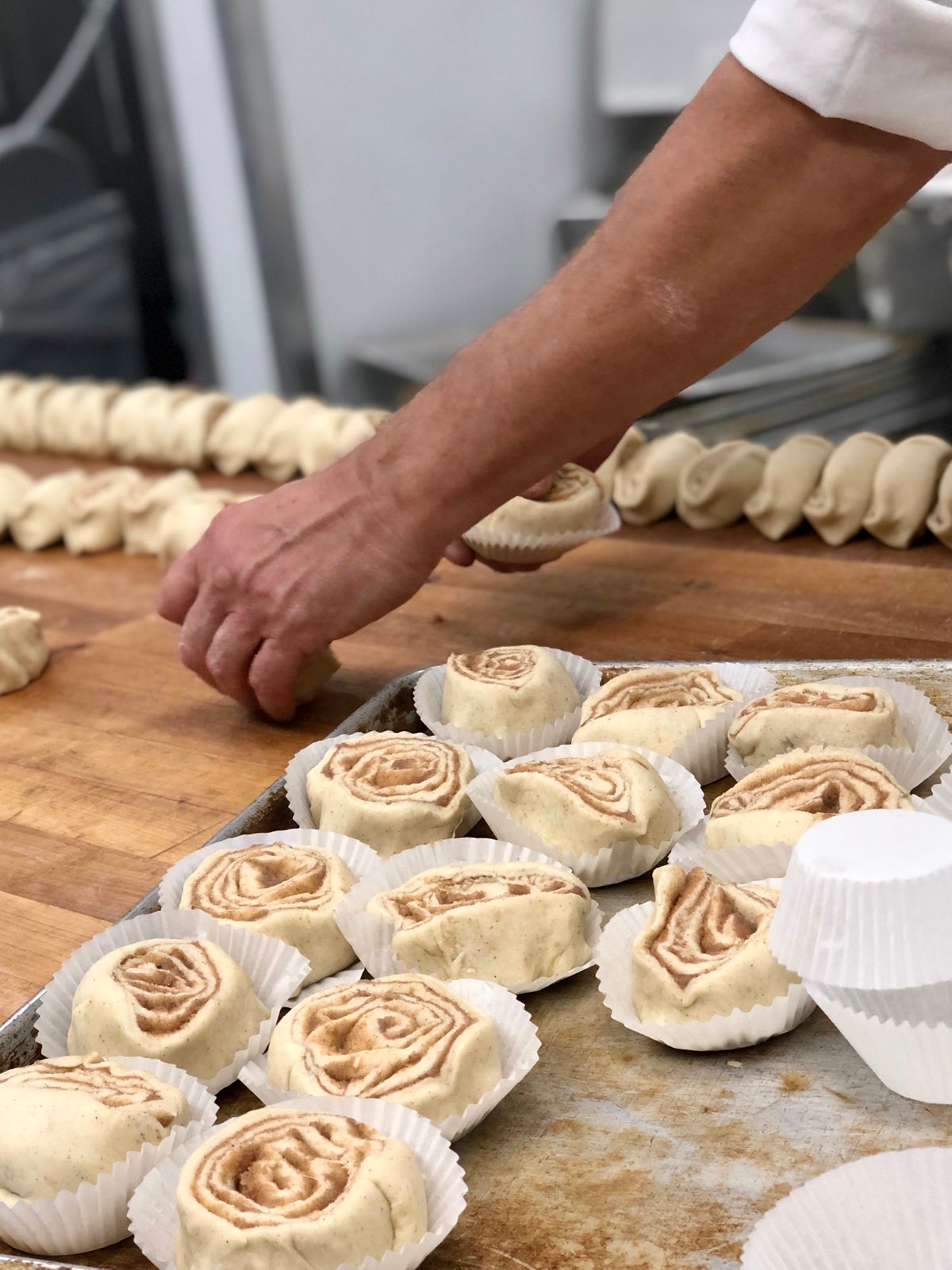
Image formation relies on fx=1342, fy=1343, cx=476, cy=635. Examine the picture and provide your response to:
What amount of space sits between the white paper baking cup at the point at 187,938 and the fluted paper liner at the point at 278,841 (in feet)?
0.29

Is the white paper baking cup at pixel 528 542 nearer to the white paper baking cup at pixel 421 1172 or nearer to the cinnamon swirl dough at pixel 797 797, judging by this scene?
the cinnamon swirl dough at pixel 797 797

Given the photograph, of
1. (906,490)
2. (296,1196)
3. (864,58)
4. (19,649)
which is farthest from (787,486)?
(296,1196)

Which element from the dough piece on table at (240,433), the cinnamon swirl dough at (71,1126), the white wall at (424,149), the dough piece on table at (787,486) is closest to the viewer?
the cinnamon swirl dough at (71,1126)

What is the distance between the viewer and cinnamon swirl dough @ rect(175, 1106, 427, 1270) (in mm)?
1186

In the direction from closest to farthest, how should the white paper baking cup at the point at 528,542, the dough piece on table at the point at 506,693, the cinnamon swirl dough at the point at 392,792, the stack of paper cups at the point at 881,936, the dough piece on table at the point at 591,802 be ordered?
1. the stack of paper cups at the point at 881,936
2. the dough piece on table at the point at 591,802
3. the cinnamon swirl dough at the point at 392,792
4. the dough piece on table at the point at 506,693
5. the white paper baking cup at the point at 528,542

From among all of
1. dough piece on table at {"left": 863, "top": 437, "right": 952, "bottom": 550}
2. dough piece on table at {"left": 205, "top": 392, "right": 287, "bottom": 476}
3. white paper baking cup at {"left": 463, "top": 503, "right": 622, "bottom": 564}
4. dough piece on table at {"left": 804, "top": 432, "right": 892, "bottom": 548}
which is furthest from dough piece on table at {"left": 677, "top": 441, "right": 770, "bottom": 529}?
dough piece on table at {"left": 205, "top": 392, "right": 287, "bottom": 476}

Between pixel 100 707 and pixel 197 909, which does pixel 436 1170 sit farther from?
pixel 100 707

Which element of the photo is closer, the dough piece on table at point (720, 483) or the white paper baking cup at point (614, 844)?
the white paper baking cup at point (614, 844)

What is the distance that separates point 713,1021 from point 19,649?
186 cm

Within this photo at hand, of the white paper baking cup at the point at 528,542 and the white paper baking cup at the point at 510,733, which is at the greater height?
the white paper baking cup at the point at 528,542

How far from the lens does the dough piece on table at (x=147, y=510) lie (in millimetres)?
3568

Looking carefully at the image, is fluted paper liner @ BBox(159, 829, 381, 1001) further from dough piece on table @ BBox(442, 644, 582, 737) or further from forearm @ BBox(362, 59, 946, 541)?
forearm @ BBox(362, 59, 946, 541)

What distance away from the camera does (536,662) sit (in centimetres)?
222

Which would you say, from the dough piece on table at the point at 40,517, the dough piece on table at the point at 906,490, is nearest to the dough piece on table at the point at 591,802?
the dough piece on table at the point at 906,490
